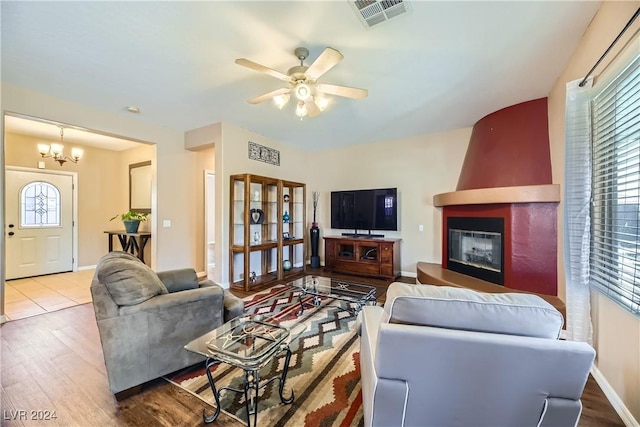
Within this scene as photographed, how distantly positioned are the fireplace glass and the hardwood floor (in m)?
1.59

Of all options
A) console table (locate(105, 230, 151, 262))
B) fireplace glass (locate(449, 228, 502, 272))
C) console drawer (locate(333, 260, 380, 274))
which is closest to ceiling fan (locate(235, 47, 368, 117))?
fireplace glass (locate(449, 228, 502, 272))

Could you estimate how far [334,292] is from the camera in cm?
313

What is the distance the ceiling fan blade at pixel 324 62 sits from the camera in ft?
6.22

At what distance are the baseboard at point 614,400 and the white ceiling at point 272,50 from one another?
270 centimetres

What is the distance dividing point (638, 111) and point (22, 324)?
5593mm

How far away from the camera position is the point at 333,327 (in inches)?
107

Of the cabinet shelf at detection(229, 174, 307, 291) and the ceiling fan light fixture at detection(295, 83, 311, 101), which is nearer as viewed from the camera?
the ceiling fan light fixture at detection(295, 83, 311, 101)

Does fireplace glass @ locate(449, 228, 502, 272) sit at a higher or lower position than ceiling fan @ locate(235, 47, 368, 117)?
lower

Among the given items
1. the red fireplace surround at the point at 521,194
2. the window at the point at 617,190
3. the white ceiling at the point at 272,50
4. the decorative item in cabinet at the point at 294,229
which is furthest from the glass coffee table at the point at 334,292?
the white ceiling at the point at 272,50

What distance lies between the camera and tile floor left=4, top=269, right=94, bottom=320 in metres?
3.24

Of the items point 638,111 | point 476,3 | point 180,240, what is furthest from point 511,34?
point 180,240

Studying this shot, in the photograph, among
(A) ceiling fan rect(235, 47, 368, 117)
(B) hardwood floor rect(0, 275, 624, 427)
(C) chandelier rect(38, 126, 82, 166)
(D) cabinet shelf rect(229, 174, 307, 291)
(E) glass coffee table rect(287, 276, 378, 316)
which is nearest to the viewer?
(B) hardwood floor rect(0, 275, 624, 427)

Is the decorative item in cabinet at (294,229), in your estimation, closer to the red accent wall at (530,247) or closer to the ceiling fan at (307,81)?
the ceiling fan at (307,81)

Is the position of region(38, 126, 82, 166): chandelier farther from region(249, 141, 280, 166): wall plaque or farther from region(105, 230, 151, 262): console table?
region(249, 141, 280, 166): wall plaque
